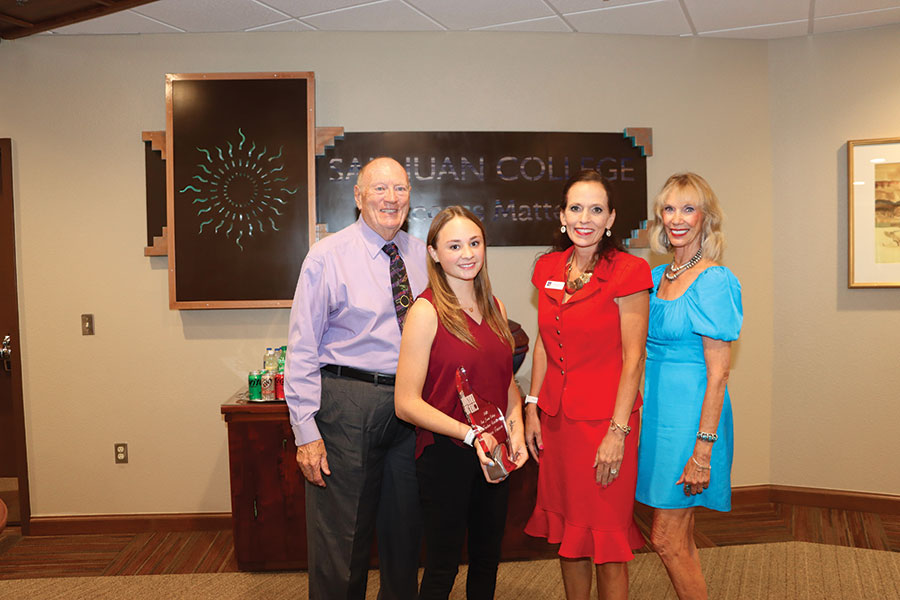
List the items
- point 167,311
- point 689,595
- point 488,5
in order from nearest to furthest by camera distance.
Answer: point 689,595
point 488,5
point 167,311

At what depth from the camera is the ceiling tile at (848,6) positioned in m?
3.17

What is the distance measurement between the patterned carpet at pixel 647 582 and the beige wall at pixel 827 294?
731 mm

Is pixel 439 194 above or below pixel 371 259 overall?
above

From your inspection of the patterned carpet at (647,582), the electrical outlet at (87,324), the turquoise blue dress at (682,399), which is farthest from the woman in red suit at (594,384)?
the electrical outlet at (87,324)

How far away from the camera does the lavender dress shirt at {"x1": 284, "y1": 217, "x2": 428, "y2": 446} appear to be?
6.90 feet

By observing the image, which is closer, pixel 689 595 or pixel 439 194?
pixel 689 595

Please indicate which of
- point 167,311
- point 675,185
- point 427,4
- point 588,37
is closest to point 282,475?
point 167,311

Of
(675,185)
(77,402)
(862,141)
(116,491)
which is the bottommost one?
(116,491)

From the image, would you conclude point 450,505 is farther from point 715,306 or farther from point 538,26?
point 538,26

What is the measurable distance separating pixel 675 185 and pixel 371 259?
3.53 feet

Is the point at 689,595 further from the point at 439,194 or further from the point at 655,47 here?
the point at 655,47

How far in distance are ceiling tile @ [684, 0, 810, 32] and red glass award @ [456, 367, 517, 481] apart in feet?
8.20

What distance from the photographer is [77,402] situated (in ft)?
11.6

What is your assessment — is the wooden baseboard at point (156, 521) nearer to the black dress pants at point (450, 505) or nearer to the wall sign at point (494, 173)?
the wall sign at point (494, 173)
